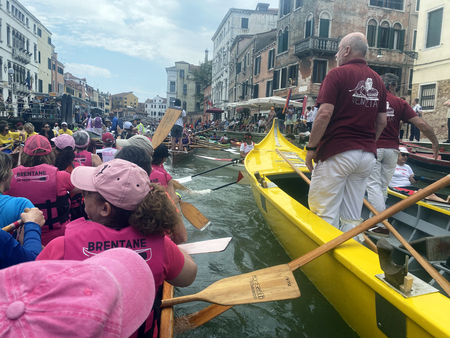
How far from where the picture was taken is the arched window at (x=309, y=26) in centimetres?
2114

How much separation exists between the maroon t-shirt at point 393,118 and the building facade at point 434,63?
1346 centimetres

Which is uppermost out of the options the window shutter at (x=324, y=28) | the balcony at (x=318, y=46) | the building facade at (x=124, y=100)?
the building facade at (x=124, y=100)

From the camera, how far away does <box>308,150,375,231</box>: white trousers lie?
2.47 metres

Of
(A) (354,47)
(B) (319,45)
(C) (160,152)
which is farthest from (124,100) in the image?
(A) (354,47)

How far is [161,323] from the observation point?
1.58 metres

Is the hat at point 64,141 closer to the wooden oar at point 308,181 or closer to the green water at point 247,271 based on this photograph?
the green water at point 247,271

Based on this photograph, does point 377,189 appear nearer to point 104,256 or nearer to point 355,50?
point 355,50

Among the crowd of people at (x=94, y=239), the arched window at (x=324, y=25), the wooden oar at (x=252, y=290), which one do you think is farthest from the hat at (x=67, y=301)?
the arched window at (x=324, y=25)

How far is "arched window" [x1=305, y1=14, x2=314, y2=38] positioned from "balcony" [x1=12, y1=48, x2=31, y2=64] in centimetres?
2710

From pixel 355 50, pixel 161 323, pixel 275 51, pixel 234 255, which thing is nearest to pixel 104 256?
pixel 161 323

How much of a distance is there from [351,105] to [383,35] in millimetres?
23750

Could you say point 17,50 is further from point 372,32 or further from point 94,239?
point 94,239

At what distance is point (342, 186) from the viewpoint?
255 cm

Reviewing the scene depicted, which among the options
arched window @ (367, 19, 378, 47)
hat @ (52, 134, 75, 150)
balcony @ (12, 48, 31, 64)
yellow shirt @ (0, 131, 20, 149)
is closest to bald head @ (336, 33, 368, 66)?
hat @ (52, 134, 75, 150)
